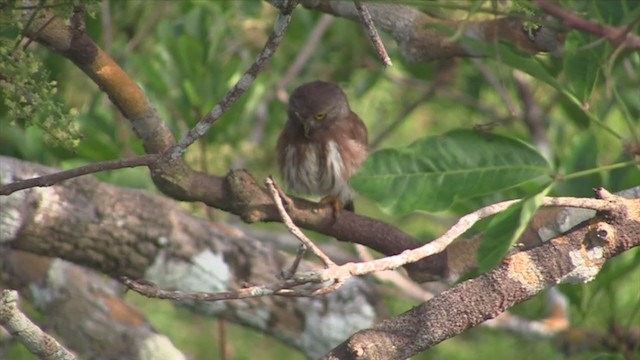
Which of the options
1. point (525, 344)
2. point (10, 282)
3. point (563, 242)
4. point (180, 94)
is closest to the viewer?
point (563, 242)

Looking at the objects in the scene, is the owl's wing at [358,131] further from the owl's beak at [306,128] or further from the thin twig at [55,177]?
the thin twig at [55,177]

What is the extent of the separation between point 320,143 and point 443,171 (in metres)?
2.23

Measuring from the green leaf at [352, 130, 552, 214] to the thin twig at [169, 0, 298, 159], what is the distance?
14.2 inches

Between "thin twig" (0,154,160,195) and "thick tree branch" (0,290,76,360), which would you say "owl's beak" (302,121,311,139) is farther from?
"thick tree branch" (0,290,76,360)

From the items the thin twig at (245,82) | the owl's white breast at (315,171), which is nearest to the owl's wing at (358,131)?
the owl's white breast at (315,171)

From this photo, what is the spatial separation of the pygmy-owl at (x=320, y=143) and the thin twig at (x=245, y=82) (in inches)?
83.3

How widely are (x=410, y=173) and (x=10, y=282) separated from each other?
6.79 ft

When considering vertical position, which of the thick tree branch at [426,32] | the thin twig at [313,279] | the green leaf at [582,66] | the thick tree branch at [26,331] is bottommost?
the thick tree branch at [26,331]

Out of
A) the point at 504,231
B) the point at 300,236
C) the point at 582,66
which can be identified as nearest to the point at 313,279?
the point at 300,236

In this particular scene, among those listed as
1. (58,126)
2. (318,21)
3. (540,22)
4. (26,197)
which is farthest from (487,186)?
(318,21)

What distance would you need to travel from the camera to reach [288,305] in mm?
4371

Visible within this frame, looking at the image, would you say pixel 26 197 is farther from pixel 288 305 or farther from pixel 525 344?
pixel 525 344

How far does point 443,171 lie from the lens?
8.94 feet

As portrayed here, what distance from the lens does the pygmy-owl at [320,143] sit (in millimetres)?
4812
